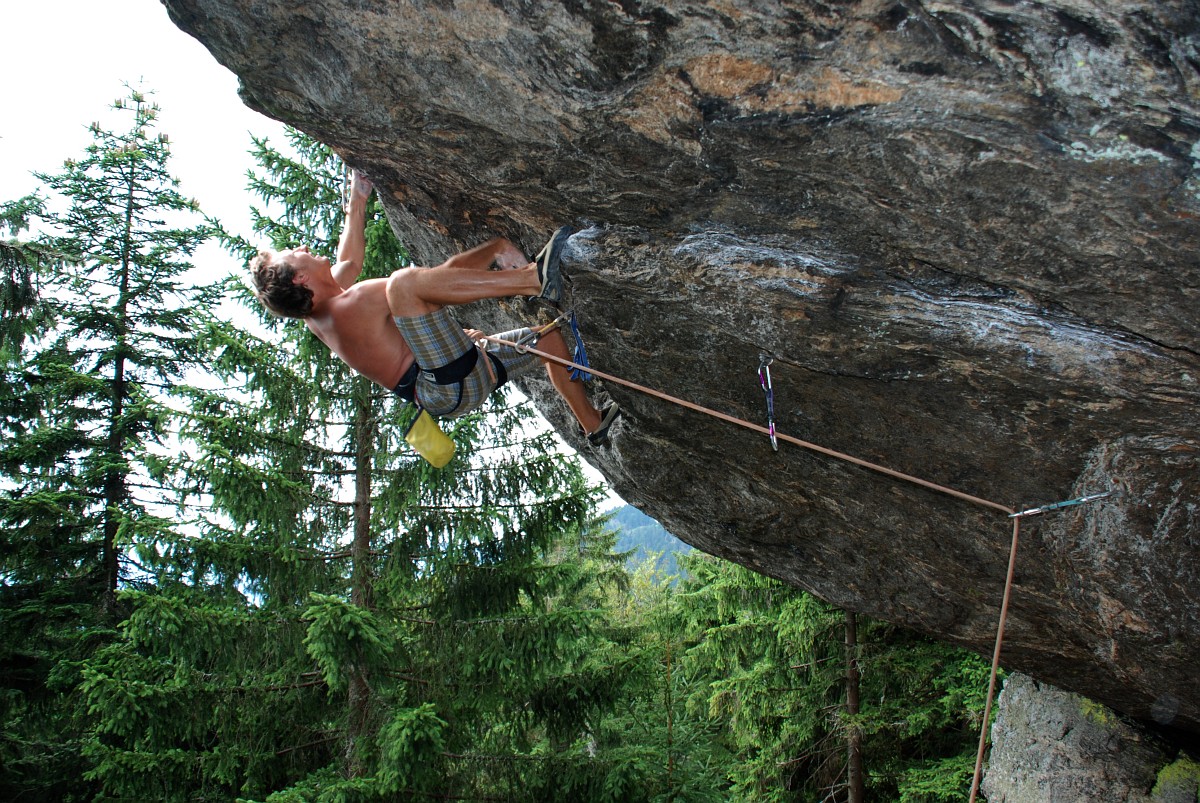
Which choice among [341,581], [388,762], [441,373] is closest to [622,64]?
[441,373]

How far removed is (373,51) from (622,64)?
1.06 m

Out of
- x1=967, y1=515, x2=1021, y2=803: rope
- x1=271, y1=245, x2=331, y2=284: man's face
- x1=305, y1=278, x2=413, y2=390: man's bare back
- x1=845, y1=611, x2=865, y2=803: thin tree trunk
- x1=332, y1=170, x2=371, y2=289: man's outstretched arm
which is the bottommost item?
x1=845, y1=611, x2=865, y2=803: thin tree trunk

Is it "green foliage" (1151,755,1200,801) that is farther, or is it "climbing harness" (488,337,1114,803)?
"green foliage" (1151,755,1200,801)

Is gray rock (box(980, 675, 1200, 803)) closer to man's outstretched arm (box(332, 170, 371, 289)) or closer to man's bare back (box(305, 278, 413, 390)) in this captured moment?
man's bare back (box(305, 278, 413, 390))

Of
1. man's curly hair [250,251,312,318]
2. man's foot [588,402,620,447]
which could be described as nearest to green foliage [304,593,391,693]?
man's foot [588,402,620,447]

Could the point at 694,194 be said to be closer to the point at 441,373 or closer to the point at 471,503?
the point at 441,373

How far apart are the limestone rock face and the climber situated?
21cm

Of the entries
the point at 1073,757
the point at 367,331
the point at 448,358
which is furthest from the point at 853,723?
the point at 367,331

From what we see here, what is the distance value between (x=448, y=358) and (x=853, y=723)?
7951 millimetres

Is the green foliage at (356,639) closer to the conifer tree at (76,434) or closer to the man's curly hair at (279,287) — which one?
the conifer tree at (76,434)

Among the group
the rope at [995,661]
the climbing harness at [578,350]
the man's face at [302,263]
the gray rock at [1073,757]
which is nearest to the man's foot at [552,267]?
the climbing harness at [578,350]

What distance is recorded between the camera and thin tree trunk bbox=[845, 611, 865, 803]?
10.4 metres

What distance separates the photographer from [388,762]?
8352 millimetres

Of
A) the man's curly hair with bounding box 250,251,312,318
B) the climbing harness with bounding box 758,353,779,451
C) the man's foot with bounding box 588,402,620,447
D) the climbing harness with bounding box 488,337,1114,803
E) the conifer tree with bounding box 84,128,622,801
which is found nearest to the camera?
the climbing harness with bounding box 488,337,1114,803
